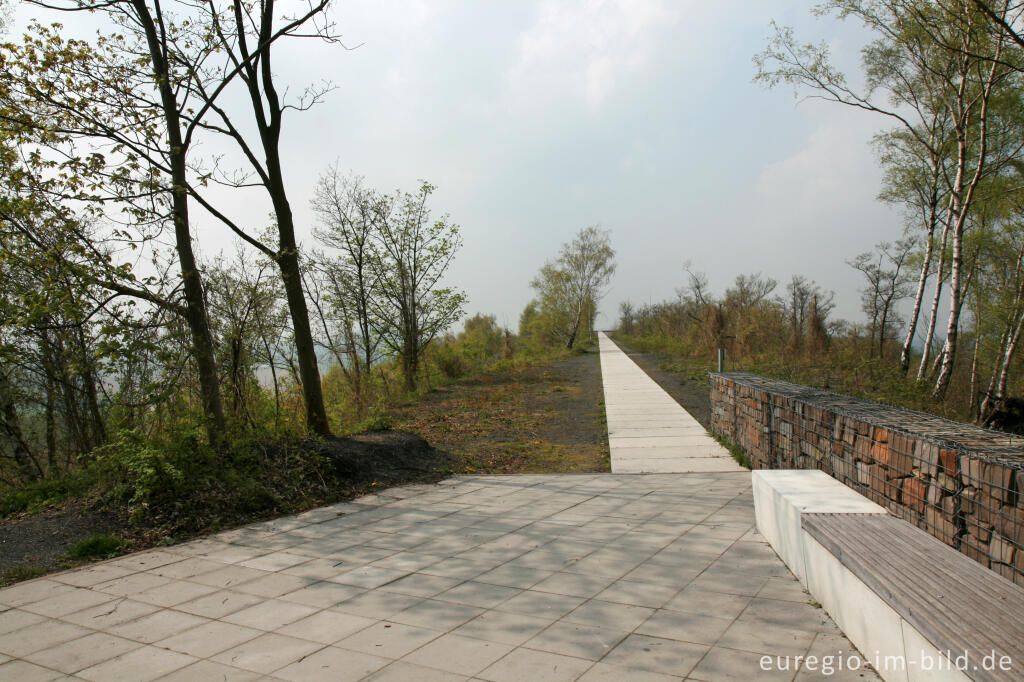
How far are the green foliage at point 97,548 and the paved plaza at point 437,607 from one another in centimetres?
21

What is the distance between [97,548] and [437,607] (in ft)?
8.47

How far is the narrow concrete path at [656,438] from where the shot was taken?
6836 millimetres

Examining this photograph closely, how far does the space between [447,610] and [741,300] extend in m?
24.1

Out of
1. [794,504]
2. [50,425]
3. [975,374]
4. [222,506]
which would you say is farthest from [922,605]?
[975,374]

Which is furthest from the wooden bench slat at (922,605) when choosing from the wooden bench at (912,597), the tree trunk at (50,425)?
the tree trunk at (50,425)

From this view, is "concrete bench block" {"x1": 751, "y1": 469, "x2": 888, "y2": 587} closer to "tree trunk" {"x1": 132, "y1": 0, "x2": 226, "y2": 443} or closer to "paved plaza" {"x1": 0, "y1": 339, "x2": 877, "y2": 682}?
"paved plaza" {"x1": 0, "y1": 339, "x2": 877, "y2": 682}

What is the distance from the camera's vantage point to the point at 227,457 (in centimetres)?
555

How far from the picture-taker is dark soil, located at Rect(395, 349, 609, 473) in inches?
298

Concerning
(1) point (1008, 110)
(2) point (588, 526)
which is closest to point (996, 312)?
(1) point (1008, 110)

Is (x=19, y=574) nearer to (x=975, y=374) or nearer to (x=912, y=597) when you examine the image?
(x=912, y=597)

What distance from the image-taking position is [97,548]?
3.87m

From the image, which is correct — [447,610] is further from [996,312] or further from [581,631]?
[996,312]

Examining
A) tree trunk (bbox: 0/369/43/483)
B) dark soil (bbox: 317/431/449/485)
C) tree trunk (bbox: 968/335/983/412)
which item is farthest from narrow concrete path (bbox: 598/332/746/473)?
tree trunk (bbox: 968/335/983/412)

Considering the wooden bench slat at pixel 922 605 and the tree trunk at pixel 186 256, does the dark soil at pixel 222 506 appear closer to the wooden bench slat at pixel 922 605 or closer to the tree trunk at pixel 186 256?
the tree trunk at pixel 186 256
